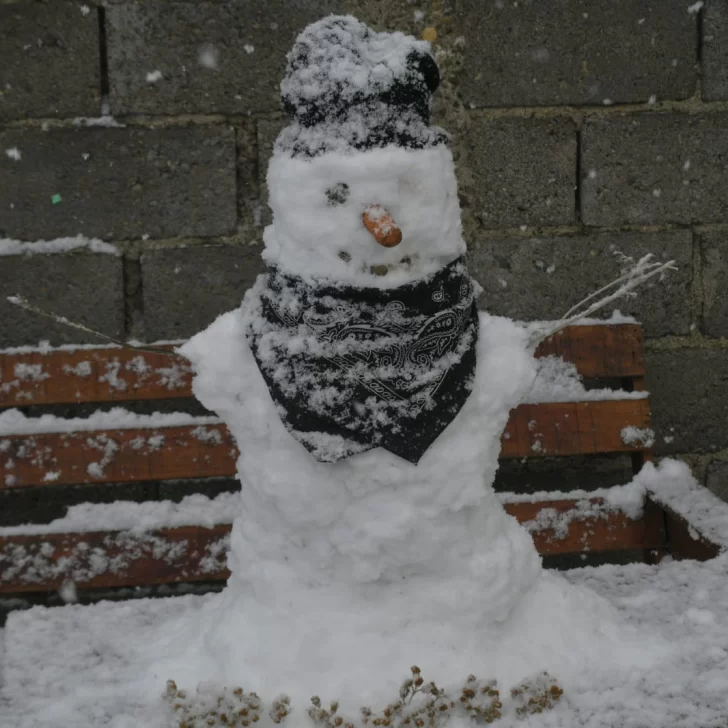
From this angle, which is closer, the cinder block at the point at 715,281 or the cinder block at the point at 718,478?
the cinder block at the point at 715,281

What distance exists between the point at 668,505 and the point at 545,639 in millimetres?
744

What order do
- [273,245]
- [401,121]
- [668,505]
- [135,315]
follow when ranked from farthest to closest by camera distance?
[135,315] → [668,505] → [273,245] → [401,121]

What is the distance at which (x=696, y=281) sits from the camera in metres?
2.28

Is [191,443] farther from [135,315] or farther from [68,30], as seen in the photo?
[68,30]

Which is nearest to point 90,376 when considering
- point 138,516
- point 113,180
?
point 138,516

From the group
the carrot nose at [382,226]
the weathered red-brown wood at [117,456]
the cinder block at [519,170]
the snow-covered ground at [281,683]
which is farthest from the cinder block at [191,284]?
the carrot nose at [382,226]

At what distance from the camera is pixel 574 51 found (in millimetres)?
2158

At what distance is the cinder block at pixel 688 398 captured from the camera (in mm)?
2307

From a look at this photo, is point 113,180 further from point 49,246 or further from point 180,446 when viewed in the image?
point 180,446

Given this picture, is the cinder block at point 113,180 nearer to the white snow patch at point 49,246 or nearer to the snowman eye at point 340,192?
the white snow patch at point 49,246

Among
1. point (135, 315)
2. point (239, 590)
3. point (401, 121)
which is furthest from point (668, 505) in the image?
point (135, 315)

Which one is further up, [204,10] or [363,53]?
[204,10]

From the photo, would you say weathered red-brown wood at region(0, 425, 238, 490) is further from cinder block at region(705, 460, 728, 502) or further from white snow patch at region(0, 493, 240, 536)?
cinder block at region(705, 460, 728, 502)

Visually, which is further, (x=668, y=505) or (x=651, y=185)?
(x=651, y=185)
